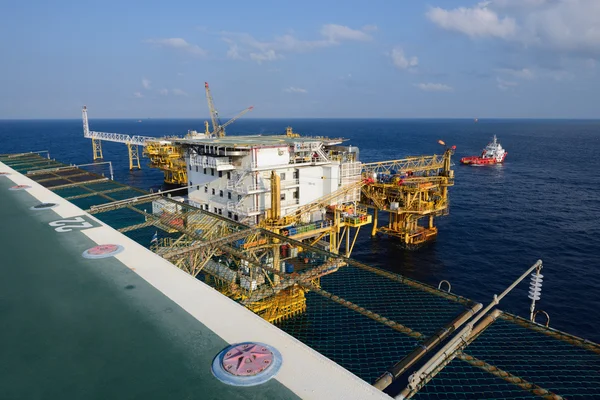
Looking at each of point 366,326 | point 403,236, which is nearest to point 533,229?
point 403,236

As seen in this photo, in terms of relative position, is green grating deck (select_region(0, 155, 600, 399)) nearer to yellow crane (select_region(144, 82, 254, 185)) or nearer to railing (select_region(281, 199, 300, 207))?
railing (select_region(281, 199, 300, 207))

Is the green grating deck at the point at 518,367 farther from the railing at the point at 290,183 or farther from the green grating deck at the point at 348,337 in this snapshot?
the railing at the point at 290,183

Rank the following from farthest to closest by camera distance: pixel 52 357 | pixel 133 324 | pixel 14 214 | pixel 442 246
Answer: pixel 442 246 → pixel 14 214 → pixel 133 324 → pixel 52 357

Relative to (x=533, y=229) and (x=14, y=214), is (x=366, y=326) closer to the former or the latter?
(x=14, y=214)

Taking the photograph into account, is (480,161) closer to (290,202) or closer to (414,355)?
(290,202)

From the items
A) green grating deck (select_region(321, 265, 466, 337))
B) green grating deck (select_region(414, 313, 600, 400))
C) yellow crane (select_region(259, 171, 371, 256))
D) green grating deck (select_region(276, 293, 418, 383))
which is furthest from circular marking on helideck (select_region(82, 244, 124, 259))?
yellow crane (select_region(259, 171, 371, 256))
